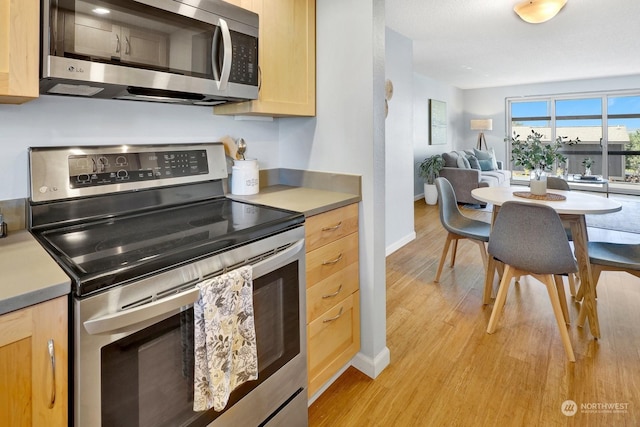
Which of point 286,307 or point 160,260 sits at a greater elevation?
point 160,260

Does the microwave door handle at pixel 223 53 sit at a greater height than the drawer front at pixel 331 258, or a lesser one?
greater

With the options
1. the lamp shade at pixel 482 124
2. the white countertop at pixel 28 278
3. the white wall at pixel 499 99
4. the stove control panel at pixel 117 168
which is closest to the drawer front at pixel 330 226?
the stove control panel at pixel 117 168

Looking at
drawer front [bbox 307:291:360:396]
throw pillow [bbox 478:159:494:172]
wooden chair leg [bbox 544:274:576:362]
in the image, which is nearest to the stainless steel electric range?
drawer front [bbox 307:291:360:396]

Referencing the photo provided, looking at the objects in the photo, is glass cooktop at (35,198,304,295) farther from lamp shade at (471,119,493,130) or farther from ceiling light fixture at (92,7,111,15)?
lamp shade at (471,119,493,130)

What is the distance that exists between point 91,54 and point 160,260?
0.70 meters

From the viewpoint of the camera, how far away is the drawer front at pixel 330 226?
149 cm

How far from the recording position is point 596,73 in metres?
6.88

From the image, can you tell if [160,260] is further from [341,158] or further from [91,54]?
[341,158]

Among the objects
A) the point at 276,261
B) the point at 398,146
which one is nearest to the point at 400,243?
the point at 398,146

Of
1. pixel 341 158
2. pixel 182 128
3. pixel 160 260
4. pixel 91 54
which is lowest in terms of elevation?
pixel 160 260

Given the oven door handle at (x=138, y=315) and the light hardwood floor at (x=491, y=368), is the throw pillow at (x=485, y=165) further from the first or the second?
the oven door handle at (x=138, y=315)

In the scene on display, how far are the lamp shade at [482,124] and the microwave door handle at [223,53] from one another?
321 inches

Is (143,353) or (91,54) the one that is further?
(91,54)

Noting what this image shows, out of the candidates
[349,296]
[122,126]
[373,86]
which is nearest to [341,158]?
[373,86]
